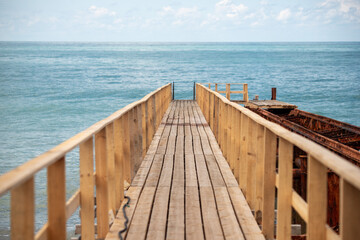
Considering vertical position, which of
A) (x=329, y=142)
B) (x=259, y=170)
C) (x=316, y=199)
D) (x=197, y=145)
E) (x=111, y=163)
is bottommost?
(x=329, y=142)

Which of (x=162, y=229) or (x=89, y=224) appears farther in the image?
(x=162, y=229)

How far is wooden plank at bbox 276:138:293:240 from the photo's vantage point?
10.9 feet

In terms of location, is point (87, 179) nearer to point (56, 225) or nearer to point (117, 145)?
point (56, 225)

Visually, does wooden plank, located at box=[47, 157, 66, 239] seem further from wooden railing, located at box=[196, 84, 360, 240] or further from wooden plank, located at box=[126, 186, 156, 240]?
wooden railing, located at box=[196, 84, 360, 240]

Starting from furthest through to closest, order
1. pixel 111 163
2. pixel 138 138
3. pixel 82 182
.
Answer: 1. pixel 138 138
2. pixel 111 163
3. pixel 82 182

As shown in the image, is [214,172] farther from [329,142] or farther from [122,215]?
[329,142]

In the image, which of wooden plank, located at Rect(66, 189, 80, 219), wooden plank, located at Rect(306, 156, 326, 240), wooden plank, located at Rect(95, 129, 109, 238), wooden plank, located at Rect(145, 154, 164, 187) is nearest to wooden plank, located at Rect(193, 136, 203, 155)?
wooden plank, located at Rect(145, 154, 164, 187)

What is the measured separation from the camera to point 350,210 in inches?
78.7

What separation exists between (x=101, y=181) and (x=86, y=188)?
422 millimetres

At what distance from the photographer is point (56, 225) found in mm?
2568

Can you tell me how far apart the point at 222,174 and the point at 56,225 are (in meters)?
4.01

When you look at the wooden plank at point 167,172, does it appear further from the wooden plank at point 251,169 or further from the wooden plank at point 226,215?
the wooden plank at point 251,169

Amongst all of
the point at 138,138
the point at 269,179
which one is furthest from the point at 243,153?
the point at 138,138

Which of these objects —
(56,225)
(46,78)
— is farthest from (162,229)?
(46,78)
